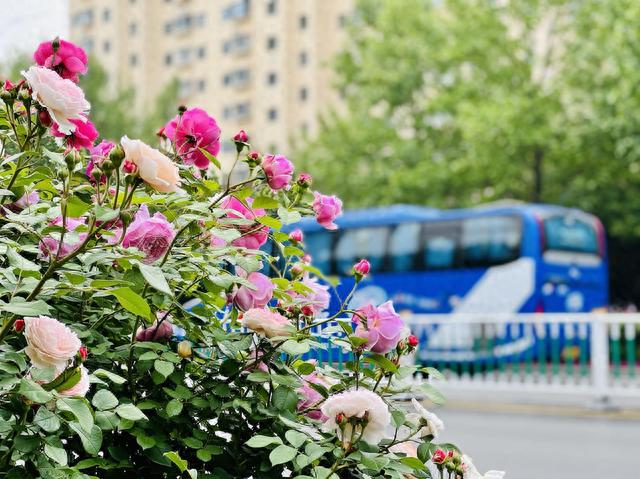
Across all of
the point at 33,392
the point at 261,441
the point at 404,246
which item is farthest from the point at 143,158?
the point at 404,246

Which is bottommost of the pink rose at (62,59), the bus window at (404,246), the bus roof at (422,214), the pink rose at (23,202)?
the pink rose at (23,202)

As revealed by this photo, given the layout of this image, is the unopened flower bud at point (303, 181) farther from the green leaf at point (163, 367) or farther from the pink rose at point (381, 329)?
the green leaf at point (163, 367)

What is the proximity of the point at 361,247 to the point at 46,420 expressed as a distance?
65.3 feet

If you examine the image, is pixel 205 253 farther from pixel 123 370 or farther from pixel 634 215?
pixel 634 215

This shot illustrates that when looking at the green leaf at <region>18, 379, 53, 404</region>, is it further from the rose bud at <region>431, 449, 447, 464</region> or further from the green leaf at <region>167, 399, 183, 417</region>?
the rose bud at <region>431, 449, 447, 464</region>

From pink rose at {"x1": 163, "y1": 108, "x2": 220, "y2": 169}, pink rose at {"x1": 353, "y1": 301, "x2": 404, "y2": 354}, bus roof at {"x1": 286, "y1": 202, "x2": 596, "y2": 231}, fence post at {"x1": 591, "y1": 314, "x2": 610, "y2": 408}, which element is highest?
bus roof at {"x1": 286, "y1": 202, "x2": 596, "y2": 231}

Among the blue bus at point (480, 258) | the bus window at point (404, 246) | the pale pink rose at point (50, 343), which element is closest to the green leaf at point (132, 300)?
the pale pink rose at point (50, 343)

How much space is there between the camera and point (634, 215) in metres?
25.7

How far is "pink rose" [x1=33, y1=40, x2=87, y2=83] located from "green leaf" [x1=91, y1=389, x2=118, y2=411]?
34.0 inches

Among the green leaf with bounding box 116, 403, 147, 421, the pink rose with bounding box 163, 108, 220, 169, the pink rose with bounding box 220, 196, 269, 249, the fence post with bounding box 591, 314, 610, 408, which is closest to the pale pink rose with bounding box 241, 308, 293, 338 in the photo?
the pink rose with bounding box 220, 196, 269, 249

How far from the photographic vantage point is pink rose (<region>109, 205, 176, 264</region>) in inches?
87.3

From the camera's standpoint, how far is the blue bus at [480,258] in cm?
1959

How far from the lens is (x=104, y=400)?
2.15m

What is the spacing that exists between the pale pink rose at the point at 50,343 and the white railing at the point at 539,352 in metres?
11.2
